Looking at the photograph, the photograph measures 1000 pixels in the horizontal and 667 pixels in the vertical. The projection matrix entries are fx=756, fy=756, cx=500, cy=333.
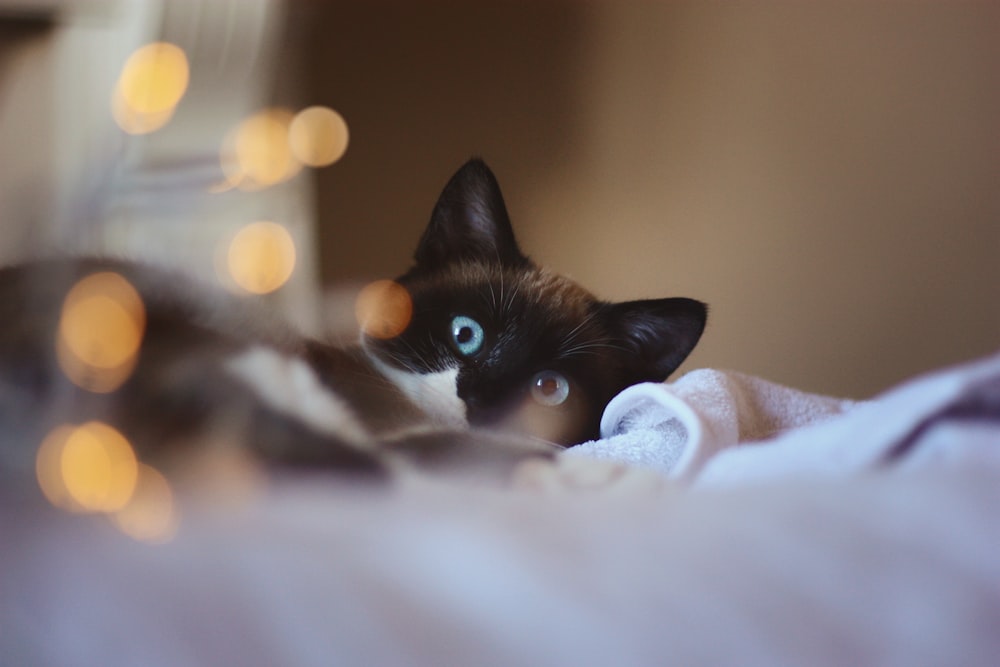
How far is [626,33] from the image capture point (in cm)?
154

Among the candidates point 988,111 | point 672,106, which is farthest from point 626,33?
point 988,111

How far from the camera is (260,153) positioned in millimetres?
722

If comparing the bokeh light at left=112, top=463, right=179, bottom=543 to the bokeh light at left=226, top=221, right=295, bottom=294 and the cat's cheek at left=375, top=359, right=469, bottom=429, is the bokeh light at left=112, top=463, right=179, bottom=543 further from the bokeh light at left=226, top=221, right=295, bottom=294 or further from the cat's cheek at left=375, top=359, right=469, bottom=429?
the cat's cheek at left=375, top=359, right=469, bottom=429

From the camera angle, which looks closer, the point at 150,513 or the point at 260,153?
the point at 150,513

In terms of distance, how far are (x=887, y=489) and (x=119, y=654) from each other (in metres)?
→ 0.33

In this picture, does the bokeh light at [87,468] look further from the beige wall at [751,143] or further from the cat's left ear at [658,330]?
the beige wall at [751,143]

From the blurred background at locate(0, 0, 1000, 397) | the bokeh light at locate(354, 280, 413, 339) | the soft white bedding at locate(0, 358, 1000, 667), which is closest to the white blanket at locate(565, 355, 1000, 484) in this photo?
the soft white bedding at locate(0, 358, 1000, 667)

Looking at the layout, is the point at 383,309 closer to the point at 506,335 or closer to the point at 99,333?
the point at 506,335

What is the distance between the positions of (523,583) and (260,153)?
1.79 feet

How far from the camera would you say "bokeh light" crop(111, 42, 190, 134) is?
0.57 metres

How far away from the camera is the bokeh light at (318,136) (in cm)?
95

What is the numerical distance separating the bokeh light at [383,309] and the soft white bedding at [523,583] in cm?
55

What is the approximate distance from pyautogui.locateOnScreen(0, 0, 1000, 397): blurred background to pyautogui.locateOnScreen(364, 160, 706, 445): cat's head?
107mm

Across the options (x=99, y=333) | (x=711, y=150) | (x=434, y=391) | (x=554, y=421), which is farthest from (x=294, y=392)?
(x=711, y=150)
